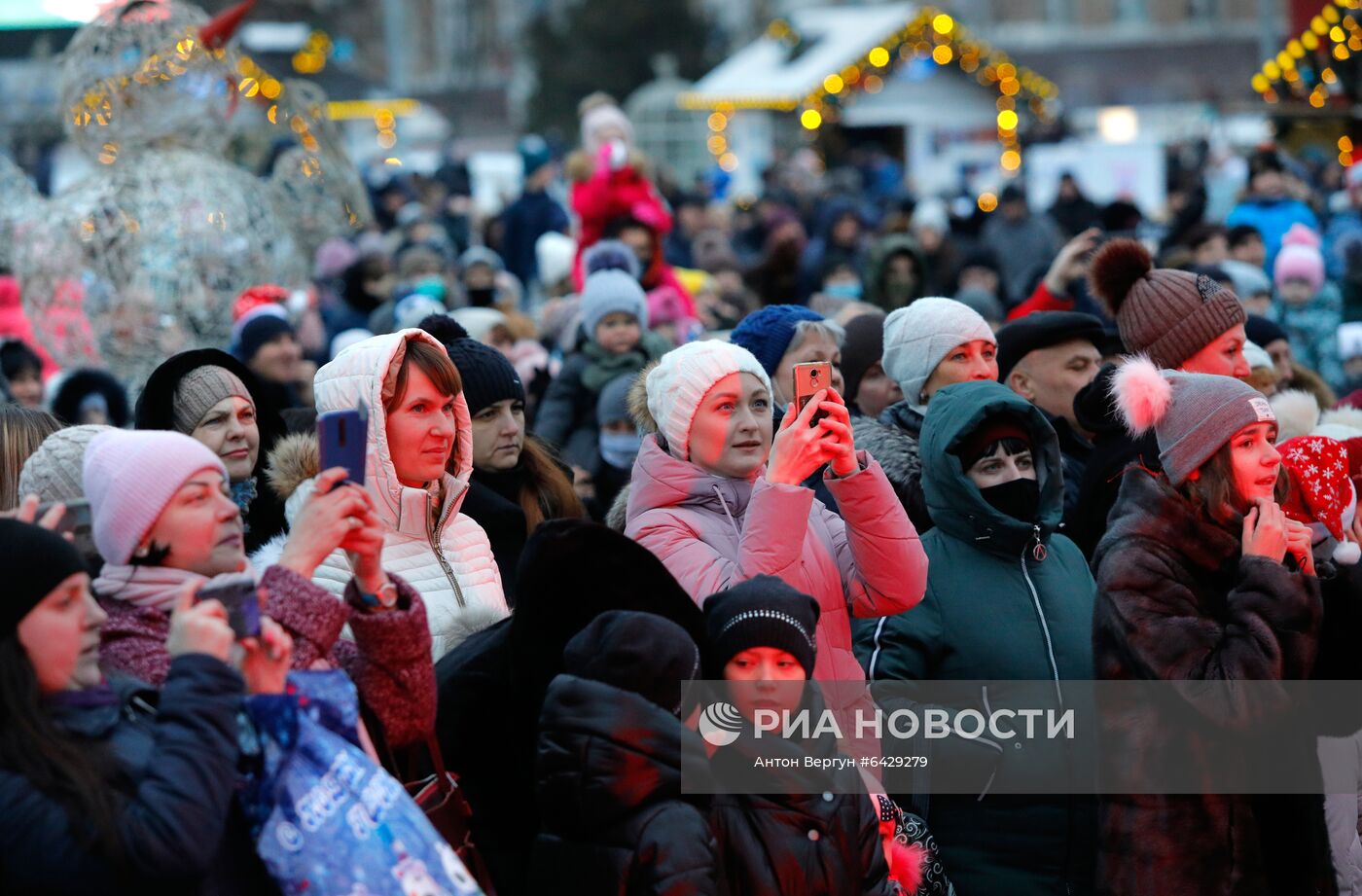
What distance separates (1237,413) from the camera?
4059 mm

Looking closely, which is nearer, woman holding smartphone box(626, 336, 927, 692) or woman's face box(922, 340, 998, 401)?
woman holding smartphone box(626, 336, 927, 692)

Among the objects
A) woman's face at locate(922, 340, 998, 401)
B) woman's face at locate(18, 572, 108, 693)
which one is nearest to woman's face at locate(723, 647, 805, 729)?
woman's face at locate(18, 572, 108, 693)

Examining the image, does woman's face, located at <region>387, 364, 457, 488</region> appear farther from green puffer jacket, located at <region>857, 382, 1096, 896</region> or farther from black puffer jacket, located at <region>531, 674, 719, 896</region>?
green puffer jacket, located at <region>857, 382, 1096, 896</region>

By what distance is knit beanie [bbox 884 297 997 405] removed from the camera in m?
5.29

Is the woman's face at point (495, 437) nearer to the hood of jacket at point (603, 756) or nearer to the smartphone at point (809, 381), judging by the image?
the smartphone at point (809, 381)

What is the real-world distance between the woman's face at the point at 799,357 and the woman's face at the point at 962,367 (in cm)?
40

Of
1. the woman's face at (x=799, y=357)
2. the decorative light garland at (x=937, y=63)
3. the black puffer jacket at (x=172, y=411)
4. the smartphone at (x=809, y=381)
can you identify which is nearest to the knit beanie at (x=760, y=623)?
the smartphone at (x=809, y=381)

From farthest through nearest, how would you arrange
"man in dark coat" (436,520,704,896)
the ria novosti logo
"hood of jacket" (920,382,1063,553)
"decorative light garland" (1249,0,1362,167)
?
"decorative light garland" (1249,0,1362,167)
"hood of jacket" (920,382,1063,553)
"man in dark coat" (436,520,704,896)
the ria novosti logo

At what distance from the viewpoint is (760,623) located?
353cm

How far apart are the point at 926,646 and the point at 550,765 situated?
131 cm

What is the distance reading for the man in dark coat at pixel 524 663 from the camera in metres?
3.62

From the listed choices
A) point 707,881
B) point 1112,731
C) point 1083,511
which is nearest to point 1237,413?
point 1112,731

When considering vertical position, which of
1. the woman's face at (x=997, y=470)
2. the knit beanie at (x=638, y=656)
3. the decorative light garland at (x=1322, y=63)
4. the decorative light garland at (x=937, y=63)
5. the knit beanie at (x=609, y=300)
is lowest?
the knit beanie at (x=638, y=656)

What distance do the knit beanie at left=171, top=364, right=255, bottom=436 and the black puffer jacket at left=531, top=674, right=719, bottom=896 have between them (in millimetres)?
1726
